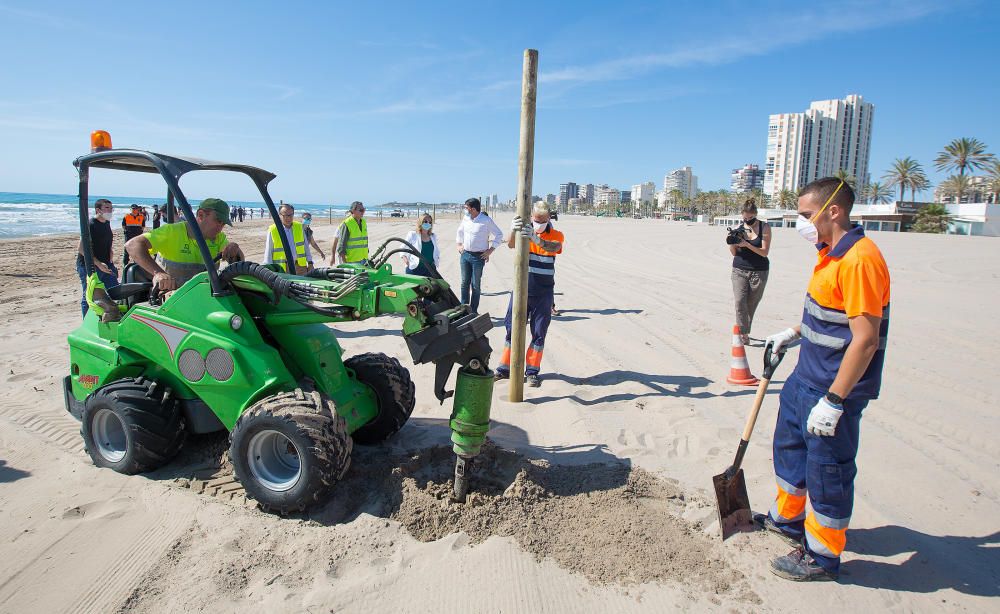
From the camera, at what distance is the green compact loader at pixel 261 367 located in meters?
3.38

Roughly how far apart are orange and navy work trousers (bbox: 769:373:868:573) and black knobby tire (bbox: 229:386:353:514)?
102 inches

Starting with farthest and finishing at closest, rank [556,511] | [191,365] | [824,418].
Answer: [191,365]
[556,511]
[824,418]

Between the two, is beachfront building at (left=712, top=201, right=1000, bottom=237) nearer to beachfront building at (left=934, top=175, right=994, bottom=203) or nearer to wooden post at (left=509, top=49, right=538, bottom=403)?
beachfront building at (left=934, top=175, right=994, bottom=203)

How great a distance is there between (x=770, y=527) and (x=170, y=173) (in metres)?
4.40

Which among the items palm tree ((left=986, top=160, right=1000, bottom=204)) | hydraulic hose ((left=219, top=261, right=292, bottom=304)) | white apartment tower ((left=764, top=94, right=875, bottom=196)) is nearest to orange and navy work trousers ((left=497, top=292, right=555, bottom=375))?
hydraulic hose ((left=219, top=261, right=292, bottom=304))

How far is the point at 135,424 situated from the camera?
12.3ft

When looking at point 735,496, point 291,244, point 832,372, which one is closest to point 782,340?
point 832,372

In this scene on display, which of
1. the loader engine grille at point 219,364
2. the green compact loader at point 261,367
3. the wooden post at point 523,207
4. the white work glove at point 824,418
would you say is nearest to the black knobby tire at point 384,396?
the green compact loader at point 261,367

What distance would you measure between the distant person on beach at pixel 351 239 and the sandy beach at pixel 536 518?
10.4 feet

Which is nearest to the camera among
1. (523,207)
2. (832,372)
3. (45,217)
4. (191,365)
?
(832,372)

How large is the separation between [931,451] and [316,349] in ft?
15.7

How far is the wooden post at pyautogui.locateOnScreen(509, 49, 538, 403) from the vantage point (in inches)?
196

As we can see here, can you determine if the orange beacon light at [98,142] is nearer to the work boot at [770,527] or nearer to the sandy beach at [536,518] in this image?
the sandy beach at [536,518]

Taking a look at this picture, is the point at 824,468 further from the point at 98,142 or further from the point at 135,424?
the point at 98,142
